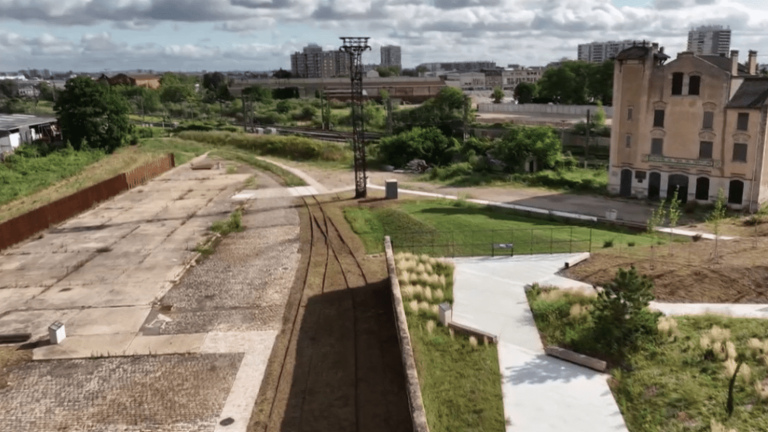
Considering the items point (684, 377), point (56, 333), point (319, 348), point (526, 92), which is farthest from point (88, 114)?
point (526, 92)

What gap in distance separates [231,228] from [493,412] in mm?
26468

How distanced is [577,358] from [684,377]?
3140mm

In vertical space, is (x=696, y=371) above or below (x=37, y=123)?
below

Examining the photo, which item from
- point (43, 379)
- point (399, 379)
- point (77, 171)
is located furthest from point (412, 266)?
point (77, 171)

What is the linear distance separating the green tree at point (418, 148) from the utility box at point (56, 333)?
138 ft

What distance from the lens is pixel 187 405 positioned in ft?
63.9

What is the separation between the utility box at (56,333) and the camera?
2405cm

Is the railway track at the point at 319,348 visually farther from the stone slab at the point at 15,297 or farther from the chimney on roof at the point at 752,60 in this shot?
the chimney on roof at the point at 752,60

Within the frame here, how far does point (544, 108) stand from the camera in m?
110

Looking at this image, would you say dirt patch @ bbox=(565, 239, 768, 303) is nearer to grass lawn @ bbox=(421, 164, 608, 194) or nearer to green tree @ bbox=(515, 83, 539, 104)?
grass lawn @ bbox=(421, 164, 608, 194)

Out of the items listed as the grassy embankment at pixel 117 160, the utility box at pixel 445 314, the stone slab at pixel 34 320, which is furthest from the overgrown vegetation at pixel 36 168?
the utility box at pixel 445 314

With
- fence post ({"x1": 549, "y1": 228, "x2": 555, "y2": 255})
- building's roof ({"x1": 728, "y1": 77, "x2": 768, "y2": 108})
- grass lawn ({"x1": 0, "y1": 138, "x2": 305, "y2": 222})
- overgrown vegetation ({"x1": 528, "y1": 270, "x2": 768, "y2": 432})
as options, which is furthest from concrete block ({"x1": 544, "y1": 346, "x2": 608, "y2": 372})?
grass lawn ({"x1": 0, "y1": 138, "x2": 305, "y2": 222})

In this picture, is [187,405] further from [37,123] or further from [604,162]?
[37,123]

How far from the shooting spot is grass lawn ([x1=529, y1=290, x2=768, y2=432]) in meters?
17.2
